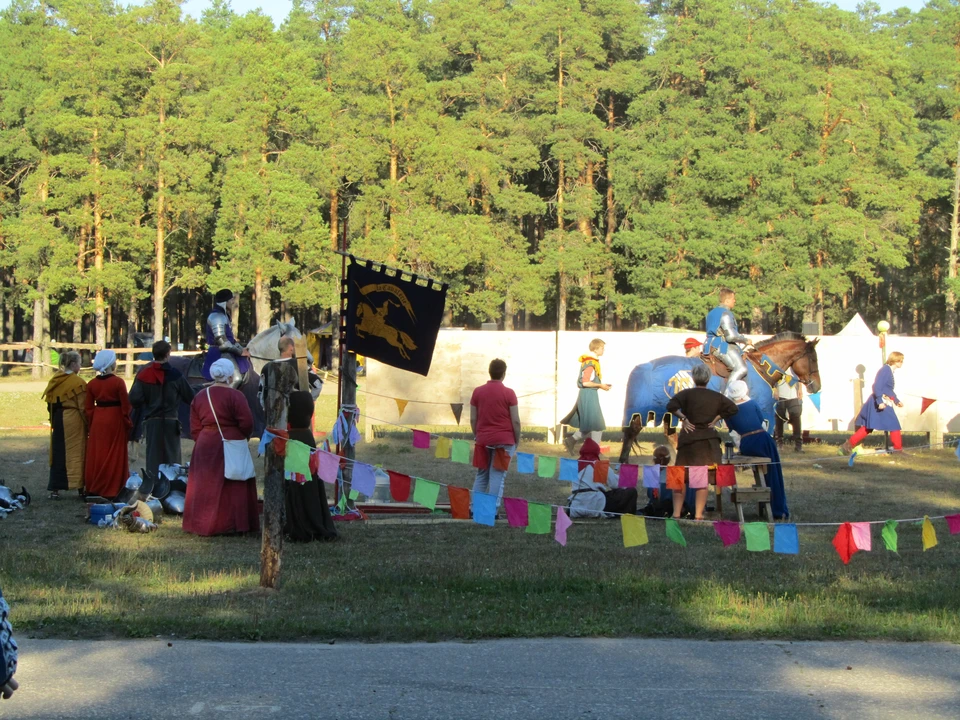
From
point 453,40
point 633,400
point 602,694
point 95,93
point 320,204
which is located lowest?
point 602,694

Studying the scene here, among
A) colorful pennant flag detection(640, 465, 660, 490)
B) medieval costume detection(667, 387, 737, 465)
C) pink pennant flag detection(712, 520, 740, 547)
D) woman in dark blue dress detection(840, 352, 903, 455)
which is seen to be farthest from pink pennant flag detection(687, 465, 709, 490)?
woman in dark blue dress detection(840, 352, 903, 455)

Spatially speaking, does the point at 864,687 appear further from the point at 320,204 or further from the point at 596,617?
the point at 320,204

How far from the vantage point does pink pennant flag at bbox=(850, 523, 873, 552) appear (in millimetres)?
8500

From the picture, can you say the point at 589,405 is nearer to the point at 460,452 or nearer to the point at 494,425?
the point at 494,425

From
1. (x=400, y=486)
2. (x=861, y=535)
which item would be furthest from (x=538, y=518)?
(x=861, y=535)

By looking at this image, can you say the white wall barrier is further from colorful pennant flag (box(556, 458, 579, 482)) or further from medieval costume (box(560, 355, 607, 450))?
colorful pennant flag (box(556, 458, 579, 482))

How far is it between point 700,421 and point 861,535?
10.0ft

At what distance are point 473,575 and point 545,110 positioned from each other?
140 feet

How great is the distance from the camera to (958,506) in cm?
1321

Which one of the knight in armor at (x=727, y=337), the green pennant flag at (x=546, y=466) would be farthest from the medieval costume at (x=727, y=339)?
the green pennant flag at (x=546, y=466)

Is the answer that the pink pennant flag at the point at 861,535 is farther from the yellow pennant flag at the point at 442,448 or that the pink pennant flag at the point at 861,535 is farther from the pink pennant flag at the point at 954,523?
the yellow pennant flag at the point at 442,448

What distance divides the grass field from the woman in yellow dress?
65 cm

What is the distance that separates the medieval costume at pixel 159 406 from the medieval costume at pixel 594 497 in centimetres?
423

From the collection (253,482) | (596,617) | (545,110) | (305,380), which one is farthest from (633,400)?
(545,110)
